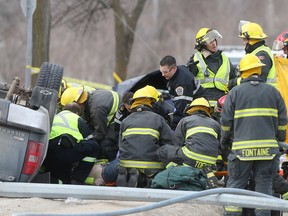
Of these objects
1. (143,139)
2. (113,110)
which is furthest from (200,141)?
(113,110)

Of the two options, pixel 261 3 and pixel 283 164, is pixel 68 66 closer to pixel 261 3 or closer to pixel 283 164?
pixel 261 3

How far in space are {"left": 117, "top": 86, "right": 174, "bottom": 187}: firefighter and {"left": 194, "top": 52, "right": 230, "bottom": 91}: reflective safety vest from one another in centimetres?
128

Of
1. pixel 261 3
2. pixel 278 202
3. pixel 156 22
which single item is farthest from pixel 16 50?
pixel 278 202

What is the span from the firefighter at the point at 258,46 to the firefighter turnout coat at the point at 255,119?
69.8 inches

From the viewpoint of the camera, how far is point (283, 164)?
35.5ft

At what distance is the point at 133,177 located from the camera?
1035 centimetres

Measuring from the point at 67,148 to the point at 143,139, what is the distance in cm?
87

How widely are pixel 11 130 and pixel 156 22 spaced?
1393 inches

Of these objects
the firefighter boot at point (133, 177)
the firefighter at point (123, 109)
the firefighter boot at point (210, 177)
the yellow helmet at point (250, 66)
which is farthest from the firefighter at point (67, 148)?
the yellow helmet at point (250, 66)

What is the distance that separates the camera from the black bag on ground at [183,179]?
9.70 m

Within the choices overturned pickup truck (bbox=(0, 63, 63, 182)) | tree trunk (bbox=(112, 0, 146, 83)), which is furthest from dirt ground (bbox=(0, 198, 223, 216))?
tree trunk (bbox=(112, 0, 146, 83))

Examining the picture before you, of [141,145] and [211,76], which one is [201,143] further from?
[211,76]

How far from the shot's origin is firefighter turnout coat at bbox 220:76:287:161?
9.05 meters

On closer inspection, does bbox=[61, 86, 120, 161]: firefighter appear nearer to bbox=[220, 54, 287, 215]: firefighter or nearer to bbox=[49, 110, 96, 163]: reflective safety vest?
bbox=[49, 110, 96, 163]: reflective safety vest
